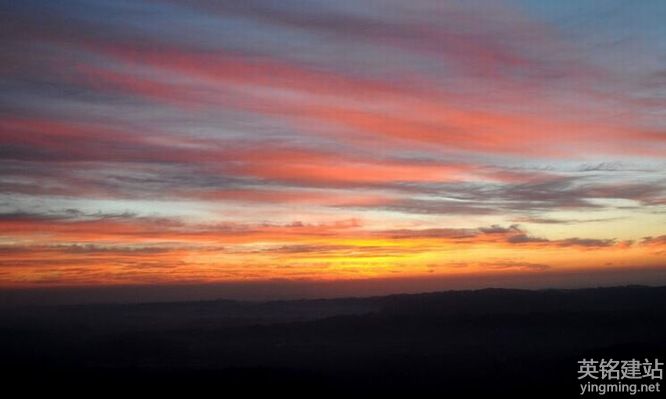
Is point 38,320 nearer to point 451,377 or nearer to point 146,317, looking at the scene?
point 146,317

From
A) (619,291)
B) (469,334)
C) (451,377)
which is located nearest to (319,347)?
(469,334)

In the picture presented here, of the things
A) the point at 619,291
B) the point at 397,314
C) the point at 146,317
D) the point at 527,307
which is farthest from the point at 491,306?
the point at 146,317

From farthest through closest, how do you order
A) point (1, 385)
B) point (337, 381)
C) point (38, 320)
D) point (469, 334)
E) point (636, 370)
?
point (38, 320)
point (469, 334)
point (337, 381)
point (1, 385)
point (636, 370)

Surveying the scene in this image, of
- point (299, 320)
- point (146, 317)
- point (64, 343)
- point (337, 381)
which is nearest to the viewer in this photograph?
point (337, 381)

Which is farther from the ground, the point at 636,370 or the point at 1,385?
the point at 636,370

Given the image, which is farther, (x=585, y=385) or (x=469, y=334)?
(x=469, y=334)

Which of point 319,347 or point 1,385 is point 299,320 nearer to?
point 319,347
